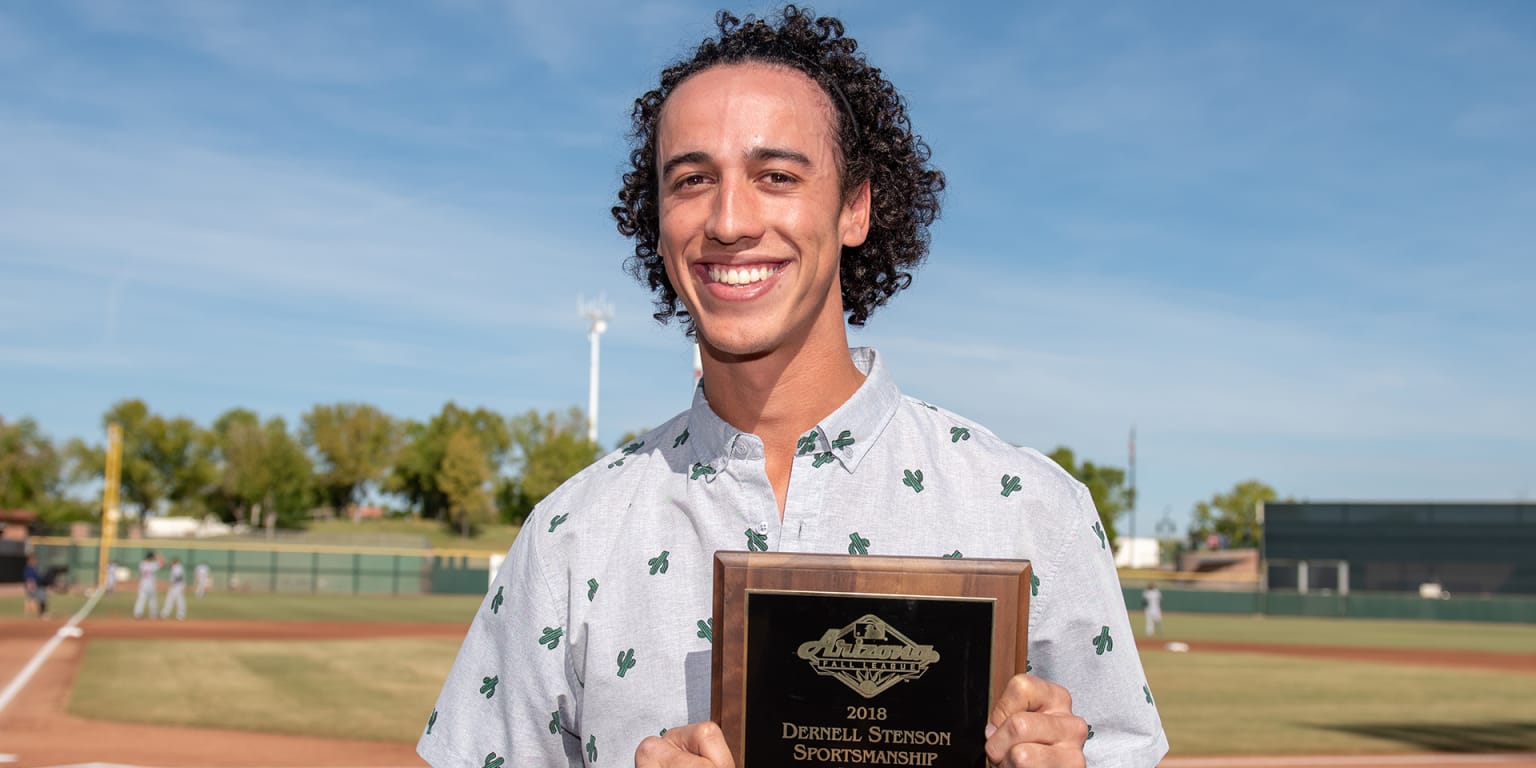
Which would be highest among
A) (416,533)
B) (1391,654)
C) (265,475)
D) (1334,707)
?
(265,475)

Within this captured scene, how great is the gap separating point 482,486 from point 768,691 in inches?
4002

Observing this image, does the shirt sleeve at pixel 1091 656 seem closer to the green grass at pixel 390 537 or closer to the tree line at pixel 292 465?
the green grass at pixel 390 537

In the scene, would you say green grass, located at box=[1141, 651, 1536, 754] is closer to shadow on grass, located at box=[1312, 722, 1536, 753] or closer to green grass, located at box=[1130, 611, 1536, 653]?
shadow on grass, located at box=[1312, 722, 1536, 753]

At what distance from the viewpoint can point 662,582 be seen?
2.36 metres

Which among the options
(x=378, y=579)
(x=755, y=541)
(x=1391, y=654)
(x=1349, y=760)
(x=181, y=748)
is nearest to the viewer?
(x=755, y=541)

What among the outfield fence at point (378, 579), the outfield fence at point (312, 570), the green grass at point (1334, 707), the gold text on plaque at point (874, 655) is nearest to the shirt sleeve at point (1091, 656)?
the gold text on plaque at point (874, 655)

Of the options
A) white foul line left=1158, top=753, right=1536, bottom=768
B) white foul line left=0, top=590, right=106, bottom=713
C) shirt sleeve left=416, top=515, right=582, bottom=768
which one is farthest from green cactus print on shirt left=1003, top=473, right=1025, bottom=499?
white foul line left=0, top=590, right=106, bottom=713

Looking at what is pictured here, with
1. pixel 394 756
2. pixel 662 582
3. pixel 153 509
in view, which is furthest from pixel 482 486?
pixel 662 582

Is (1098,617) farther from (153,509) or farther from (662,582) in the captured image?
(153,509)

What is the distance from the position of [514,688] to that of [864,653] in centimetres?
74

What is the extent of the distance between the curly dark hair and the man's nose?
23 cm

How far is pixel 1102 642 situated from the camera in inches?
88.3

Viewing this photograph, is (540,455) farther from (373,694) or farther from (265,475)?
(373,694)

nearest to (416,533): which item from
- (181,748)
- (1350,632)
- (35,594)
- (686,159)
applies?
(35,594)
